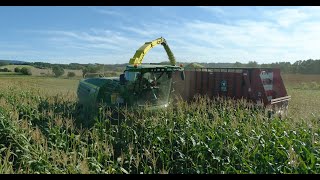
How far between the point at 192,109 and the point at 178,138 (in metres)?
2.27

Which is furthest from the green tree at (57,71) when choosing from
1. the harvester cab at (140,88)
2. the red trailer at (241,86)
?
the harvester cab at (140,88)

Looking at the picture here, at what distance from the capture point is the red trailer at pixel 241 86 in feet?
28.6

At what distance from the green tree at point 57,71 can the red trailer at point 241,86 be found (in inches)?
1482

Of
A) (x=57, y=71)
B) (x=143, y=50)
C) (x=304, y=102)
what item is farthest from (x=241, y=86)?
(x=57, y=71)

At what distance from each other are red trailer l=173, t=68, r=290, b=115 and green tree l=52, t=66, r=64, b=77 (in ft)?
123

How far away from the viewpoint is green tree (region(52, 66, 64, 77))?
4425cm

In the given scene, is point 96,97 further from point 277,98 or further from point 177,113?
point 277,98

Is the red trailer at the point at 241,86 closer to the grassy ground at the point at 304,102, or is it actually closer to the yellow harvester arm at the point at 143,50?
the grassy ground at the point at 304,102

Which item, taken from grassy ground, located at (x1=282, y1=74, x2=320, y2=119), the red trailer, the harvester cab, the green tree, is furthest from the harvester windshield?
the green tree

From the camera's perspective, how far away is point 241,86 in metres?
9.09

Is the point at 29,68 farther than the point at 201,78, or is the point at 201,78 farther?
the point at 29,68

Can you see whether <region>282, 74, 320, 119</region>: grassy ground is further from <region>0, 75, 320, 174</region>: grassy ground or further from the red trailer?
the red trailer

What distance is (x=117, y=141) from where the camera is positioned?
636 centimetres
